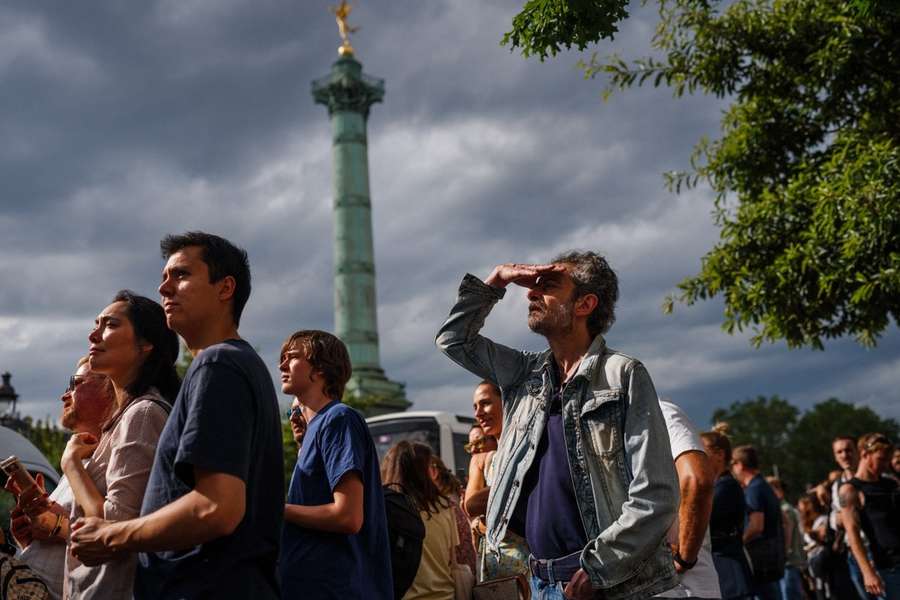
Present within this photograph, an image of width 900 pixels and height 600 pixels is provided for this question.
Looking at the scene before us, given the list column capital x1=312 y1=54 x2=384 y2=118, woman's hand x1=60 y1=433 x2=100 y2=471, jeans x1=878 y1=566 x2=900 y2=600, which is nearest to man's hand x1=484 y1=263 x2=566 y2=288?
woman's hand x1=60 y1=433 x2=100 y2=471

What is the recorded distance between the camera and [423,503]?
534 cm

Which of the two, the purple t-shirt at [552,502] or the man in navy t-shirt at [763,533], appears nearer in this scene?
the purple t-shirt at [552,502]

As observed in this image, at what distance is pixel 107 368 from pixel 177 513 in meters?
1.15

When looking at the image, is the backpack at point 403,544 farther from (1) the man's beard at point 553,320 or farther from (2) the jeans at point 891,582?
(2) the jeans at point 891,582

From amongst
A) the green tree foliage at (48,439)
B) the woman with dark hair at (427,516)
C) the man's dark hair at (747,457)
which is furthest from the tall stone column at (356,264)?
the woman with dark hair at (427,516)

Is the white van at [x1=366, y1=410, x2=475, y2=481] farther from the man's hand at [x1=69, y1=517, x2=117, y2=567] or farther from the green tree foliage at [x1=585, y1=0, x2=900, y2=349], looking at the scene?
the man's hand at [x1=69, y1=517, x2=117, y2=567]

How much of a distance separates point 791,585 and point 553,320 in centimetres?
915

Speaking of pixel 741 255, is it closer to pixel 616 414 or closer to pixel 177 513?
pixel 616 414

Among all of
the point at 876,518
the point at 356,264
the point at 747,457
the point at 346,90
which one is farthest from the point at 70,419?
the point at 346,90

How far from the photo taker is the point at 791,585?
11.6 meters

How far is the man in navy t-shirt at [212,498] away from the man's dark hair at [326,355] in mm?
1406

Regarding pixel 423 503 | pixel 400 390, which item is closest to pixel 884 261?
pixel 423 503

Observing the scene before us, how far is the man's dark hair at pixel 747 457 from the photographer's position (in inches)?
340

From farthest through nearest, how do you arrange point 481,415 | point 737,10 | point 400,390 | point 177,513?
point 400,390
point 737,10
point 481,415
point 177,513
